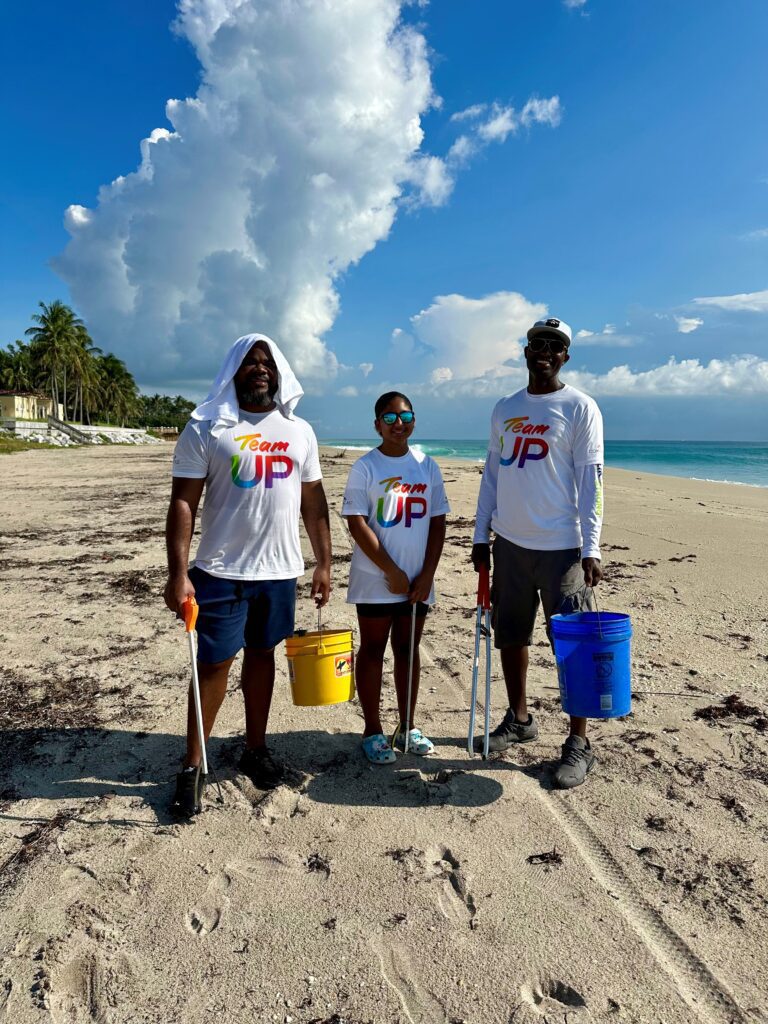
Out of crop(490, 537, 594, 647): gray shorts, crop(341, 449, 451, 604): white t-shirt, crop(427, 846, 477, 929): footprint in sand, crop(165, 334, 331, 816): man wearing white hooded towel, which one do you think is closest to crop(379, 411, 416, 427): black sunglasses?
crop(341, 449, 451, 604): white t-shirt

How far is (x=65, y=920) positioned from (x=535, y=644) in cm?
401

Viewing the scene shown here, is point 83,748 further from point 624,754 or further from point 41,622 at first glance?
point 624,754

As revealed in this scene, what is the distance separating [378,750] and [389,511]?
133 centimetres

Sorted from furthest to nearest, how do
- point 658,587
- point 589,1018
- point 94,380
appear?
point 94,380, point 658,587, point 589,1018

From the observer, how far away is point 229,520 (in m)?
3.03

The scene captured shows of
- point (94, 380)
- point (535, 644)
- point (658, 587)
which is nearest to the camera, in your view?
point (535, 644)

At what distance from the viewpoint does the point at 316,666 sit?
10.8 feet

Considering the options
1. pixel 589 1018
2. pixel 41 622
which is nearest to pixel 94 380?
pixel 41 622

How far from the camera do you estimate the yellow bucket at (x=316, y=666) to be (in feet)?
10.8

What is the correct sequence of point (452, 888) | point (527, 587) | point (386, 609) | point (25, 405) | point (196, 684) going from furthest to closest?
point (25, 405) → point (527, 587) → point (386, 609) → point (196, 684) → point (452, 888)

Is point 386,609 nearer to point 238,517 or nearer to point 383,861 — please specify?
point 238,517

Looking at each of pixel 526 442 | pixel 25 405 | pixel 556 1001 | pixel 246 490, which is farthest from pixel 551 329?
pixel 25 405

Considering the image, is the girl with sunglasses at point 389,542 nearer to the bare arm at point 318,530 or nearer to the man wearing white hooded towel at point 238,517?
the bare arm at point 318,530

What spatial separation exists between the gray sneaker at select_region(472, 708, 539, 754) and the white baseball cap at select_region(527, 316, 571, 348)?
7.15 feet
